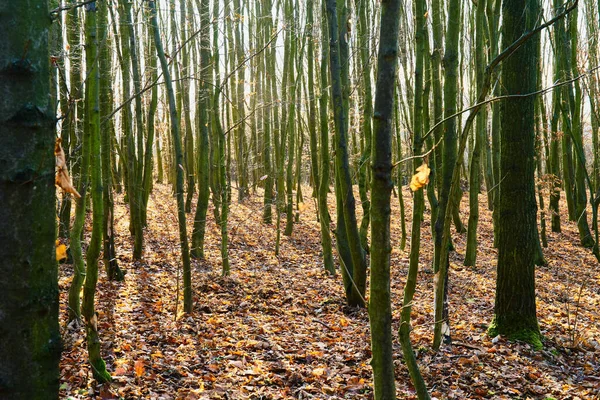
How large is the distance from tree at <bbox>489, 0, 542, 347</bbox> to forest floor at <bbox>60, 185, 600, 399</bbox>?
0.35m

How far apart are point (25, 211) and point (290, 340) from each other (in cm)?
449

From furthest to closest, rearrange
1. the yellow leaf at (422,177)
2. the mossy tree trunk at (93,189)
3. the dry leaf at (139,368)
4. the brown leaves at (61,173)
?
the dry leaf at (139,368), the mossy tree trunk at (93,189), the yellow leaf at (422,177), the brown leaves at (61,173)

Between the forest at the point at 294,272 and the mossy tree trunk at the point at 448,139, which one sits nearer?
the forest at the point at 294,272

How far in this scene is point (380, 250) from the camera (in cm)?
219

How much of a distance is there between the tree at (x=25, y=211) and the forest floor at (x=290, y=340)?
2723mm

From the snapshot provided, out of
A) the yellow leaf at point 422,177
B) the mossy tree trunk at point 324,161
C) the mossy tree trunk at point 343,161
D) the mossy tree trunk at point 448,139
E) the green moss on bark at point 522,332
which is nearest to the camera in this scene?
the yellow leaf at point 422,177

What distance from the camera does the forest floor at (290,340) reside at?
411 centimetres

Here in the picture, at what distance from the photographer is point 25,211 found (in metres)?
1.21

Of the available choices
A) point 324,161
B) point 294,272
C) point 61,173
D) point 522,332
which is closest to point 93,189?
point 61,173

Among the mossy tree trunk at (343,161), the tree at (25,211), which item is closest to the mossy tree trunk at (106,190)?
the mossy tree trunk at (343,161)

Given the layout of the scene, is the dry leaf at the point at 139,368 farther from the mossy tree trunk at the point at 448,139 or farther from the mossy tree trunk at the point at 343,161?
the mossy tree trunk at the point at 343,161

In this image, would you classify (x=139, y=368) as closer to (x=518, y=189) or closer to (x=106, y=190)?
(x=106, y=190)

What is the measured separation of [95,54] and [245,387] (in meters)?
3.14

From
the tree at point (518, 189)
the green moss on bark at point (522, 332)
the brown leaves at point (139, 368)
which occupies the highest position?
the tree at point (518, 189)
